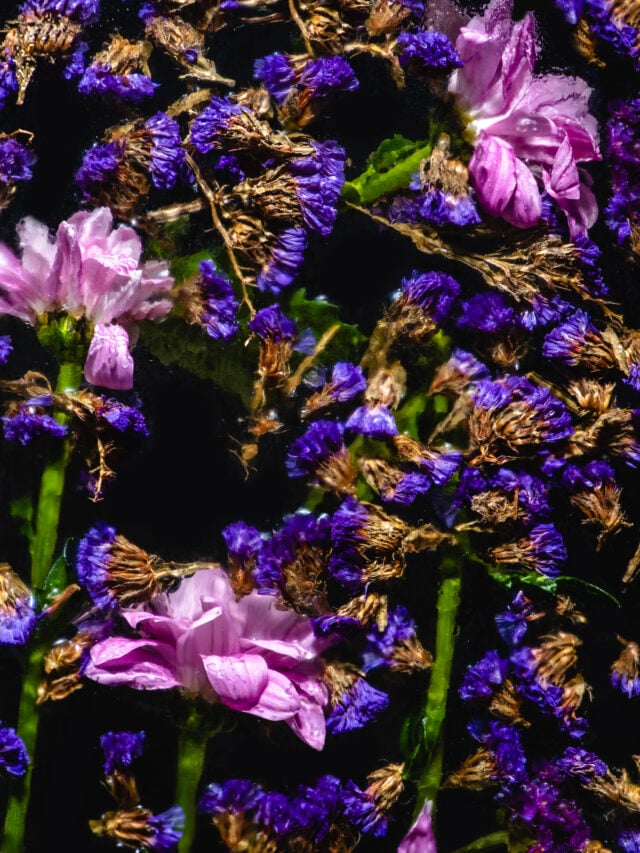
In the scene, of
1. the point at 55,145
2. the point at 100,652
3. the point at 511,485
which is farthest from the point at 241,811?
the point at 55,145

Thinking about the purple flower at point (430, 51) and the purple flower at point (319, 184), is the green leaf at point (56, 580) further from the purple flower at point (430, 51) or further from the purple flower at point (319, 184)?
the purple flower at point (430, 51)

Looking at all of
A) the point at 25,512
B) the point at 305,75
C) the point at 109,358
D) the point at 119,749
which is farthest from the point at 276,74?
the point at 119,749

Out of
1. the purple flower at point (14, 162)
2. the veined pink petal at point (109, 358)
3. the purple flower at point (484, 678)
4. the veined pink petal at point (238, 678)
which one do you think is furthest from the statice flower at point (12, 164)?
the purple flower at point (484, 678)

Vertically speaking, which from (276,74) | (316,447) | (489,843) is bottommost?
(489,843)

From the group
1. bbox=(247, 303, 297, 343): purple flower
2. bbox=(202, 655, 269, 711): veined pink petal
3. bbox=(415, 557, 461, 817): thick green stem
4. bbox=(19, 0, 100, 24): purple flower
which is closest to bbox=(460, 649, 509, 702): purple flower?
bbox=(415, 557, 461, 817): thick green stem

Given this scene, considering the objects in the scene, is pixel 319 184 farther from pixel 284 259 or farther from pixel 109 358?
pixel 109 358

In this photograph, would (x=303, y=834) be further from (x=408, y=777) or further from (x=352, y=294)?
(x=352, y=294)
